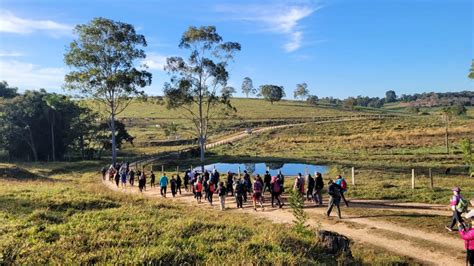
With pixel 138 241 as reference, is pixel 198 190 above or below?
below

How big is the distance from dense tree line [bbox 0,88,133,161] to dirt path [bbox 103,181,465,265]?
41361 millimetres

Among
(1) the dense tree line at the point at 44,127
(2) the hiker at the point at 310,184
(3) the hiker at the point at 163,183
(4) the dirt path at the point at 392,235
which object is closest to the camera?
(4) the dirt path at the point at 392,235

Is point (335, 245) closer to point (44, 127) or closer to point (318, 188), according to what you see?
point (318, 188)

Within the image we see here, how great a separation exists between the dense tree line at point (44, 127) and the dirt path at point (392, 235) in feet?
136

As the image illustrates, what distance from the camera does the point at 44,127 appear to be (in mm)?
53656

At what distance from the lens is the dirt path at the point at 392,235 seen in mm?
11484

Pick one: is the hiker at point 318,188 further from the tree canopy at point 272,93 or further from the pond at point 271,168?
the tree canopy at point 272,93

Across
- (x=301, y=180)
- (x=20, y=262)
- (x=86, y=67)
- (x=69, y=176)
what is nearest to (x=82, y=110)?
(x=86, y=67)

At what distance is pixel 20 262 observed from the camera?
8.53 meters

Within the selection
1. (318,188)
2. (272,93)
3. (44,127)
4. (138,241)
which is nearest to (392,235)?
(318,188)

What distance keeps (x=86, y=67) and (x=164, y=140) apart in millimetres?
33982

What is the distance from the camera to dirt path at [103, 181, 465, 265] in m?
11.5

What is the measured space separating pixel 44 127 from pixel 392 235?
170ft

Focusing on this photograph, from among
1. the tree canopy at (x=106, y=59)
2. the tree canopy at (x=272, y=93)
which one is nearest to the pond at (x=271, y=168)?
the tree canopy at (x=106, y=59)
